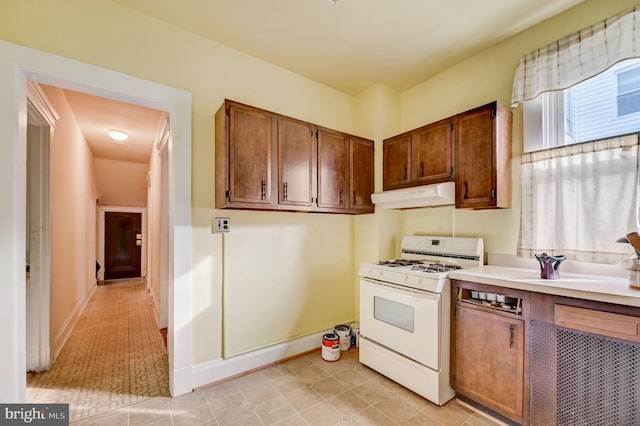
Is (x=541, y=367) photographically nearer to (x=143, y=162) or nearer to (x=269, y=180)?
(x=269, y=180)

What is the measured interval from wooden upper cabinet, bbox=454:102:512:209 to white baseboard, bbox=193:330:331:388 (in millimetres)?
1964

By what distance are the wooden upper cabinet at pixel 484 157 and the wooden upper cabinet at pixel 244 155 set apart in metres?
1.58

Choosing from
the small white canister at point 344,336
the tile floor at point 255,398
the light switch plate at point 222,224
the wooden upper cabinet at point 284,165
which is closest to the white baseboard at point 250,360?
the tile floor at point 255,398

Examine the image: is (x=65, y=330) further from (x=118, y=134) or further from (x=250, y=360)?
(x=118, y=134)

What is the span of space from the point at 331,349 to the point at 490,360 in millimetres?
1322

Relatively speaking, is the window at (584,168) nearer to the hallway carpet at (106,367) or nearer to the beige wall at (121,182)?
the hallway carpet at (106,367)

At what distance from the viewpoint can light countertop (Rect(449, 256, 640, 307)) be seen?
1357 mm

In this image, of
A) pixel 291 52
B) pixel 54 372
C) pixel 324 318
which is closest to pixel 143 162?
pixel 54 372

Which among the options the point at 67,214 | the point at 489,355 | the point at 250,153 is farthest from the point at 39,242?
the point at 489,355

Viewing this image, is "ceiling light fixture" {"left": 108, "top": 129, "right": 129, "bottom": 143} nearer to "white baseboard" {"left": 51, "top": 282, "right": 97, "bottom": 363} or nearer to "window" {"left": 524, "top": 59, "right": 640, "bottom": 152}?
"white baseboard" {"left": 51, "top": 282, "right": 97, "bottom": 363}

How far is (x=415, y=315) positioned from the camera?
2068 mm

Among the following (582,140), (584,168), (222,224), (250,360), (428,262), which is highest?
(582,140)

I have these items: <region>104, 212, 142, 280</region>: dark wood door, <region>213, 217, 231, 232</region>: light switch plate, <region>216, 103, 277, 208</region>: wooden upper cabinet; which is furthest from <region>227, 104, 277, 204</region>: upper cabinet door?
<region>104, 212, 142, 280</region>: dark wood door

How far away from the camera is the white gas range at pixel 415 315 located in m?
1.97
